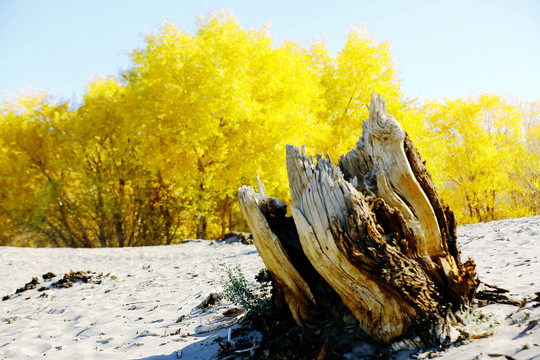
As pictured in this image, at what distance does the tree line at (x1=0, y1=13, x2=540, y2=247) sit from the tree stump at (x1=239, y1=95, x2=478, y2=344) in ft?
30.9

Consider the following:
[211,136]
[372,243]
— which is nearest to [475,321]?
[372,243]

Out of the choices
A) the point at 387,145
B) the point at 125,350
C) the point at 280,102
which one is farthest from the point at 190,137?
the point at 387,145

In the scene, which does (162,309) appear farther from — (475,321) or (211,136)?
(211,136)

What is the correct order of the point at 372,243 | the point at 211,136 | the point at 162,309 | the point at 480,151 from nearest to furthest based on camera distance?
the point at 372,243 < the point at 162,309 < the point at 211,136 < the point at 480,151

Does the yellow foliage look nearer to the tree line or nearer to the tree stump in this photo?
the tree line

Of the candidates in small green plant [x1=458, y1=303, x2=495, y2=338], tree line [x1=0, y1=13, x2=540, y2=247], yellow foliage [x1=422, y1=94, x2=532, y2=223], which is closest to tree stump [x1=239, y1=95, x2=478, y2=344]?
small green plant [x1=458, y1=303, x2=495, y2=338]

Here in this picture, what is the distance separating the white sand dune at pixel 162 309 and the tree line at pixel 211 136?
5.42 metres

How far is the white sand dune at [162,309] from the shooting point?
120 inches

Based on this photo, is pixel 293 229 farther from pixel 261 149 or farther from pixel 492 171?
pixel 492 171

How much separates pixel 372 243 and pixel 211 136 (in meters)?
11.9

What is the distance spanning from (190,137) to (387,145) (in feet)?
35.9

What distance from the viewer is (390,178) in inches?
134

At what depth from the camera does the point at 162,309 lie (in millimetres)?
5629

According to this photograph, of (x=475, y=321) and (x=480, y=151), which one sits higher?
(x=480, y=151)
